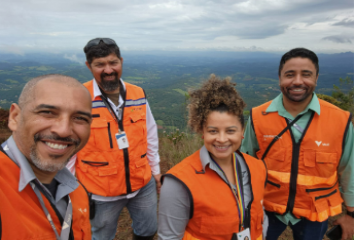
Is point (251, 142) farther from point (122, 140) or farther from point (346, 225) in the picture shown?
point (122, 140)

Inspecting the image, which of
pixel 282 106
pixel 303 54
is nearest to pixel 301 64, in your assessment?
pixel 303 54

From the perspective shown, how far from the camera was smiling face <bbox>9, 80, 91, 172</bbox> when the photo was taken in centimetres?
120

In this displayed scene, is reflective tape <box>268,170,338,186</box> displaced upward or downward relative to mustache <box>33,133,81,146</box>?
downward

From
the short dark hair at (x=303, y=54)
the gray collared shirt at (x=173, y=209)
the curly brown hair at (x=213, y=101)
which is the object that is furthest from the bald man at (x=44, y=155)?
the short dark hair at (x=303, y=54)

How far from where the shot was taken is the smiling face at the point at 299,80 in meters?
2.01

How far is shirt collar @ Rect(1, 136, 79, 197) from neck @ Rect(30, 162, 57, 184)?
4 cm

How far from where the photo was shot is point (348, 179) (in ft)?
6.82

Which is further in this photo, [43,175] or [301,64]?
[301,64]

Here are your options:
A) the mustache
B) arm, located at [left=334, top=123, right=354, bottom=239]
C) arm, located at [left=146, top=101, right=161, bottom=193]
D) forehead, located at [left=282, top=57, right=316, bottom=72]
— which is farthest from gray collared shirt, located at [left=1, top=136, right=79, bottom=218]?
arm, located at [left=334, top=123, right=354, bottom=239]

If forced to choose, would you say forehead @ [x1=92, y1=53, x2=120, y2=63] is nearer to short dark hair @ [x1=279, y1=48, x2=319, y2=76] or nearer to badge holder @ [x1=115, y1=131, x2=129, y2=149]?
badge holder @ [x1=115, y1=131, x2=129, y2=149]

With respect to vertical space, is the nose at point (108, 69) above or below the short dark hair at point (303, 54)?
below

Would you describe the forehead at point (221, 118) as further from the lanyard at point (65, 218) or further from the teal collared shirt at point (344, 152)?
the lanyard at point (65, 218)

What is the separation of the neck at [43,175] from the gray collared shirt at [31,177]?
0.12ft

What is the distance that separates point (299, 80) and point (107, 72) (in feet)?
6.60
